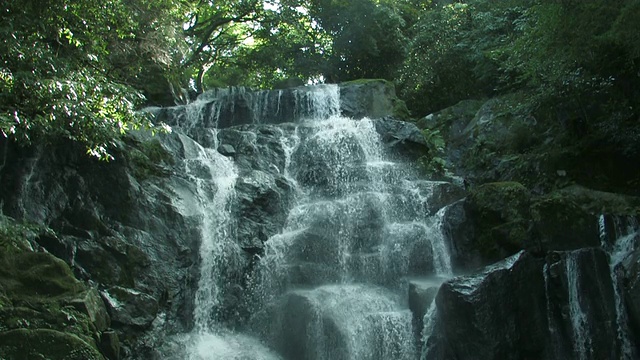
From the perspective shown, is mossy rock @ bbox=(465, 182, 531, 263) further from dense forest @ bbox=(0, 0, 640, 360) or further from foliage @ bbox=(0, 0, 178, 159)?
foliage @ bbox=(0, 0, 178, 159)

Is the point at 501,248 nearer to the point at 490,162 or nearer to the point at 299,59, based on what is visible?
the point at 490,162

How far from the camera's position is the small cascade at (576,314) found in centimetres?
880

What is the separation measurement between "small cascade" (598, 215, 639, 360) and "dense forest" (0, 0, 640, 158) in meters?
2.72

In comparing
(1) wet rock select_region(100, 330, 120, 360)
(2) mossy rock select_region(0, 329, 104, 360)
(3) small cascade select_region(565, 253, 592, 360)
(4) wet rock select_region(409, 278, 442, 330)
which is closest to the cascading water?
(4) wet rock select_region(409, 278, 442, 330)

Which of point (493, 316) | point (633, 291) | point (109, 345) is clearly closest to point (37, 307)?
point (109, 345)

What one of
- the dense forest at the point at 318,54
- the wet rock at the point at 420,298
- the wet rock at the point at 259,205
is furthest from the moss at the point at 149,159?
the wet rock at the point at 420,298

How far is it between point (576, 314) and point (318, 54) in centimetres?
1615

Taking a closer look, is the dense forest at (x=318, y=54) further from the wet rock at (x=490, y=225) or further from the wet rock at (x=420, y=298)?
the wet rock at (x=420, y=298)

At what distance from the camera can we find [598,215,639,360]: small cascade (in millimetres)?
8695

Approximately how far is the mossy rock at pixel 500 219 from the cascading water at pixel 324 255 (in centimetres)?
83

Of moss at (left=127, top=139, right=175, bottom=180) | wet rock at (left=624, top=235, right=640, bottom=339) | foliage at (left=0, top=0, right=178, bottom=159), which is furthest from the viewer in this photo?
moss at (left=127, top=139, right=175, bottom=180)

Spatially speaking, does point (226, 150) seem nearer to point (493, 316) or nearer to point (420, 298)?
point (420, 298)

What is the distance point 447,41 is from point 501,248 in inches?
382

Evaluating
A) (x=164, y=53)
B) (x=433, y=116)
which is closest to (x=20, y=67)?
(x=164, y=53)
